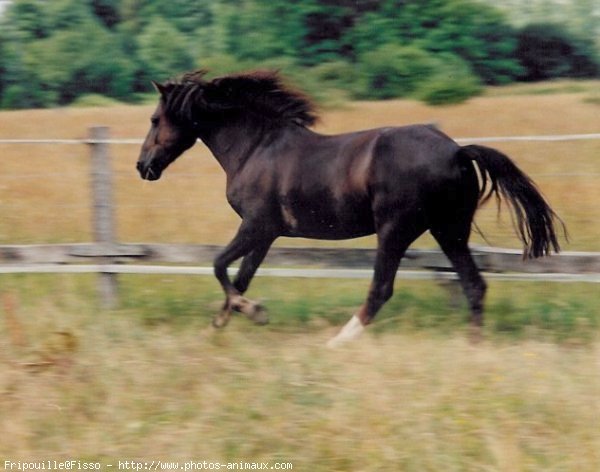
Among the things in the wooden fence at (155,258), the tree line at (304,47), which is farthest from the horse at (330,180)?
the tree line at (304,47)

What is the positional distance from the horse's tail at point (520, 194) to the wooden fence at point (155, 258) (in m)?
0.58

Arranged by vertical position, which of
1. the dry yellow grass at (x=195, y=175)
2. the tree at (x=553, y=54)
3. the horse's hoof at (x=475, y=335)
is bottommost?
the tree at (x=553, y=54)

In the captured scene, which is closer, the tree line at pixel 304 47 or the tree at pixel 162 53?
the tree line at pixel 304 47

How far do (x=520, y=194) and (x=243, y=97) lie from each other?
2.14m

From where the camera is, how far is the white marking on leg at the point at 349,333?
593 cm

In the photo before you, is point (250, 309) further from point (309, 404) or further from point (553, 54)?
point (553, 54)

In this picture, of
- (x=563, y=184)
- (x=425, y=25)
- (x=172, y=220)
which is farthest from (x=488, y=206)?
(x=425, y=25)

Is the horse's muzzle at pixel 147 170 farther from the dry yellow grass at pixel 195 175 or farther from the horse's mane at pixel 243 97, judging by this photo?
the dry yellow grass at pixel 195 175

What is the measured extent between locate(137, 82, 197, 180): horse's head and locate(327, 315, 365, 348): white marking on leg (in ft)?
6.10

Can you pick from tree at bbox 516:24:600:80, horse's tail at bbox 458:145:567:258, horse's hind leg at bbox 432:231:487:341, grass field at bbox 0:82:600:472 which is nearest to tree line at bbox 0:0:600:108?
tree at bbox 516:24:600:80

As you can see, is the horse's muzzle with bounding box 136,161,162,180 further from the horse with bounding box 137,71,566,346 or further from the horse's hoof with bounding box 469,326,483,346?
the horse's hoof with bounding box 469,326,483,346

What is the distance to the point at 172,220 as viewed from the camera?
363 inches

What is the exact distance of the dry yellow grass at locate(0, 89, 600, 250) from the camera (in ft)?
29.3

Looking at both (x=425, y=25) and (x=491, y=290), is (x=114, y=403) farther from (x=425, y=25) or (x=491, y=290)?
(x=425, y=25)
